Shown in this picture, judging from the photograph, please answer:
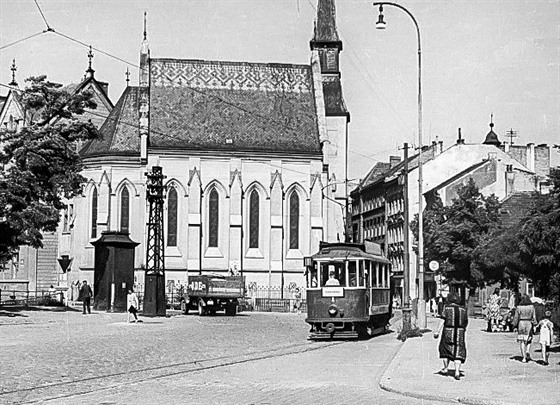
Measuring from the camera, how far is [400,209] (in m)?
92.6

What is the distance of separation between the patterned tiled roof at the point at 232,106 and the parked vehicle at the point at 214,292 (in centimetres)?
2576

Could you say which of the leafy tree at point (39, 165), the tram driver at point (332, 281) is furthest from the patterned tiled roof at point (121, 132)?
the tram driver at point (332, 281)

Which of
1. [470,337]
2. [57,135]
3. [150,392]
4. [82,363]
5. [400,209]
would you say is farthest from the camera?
[400,209]

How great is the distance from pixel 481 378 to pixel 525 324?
371 cm

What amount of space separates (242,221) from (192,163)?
600 cm

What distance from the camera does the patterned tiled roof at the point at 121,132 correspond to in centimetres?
7519

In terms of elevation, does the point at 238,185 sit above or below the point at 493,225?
above

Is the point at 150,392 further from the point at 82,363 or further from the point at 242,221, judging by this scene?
the point at 242,221

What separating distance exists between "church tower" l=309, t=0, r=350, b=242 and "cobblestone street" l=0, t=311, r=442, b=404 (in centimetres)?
4498

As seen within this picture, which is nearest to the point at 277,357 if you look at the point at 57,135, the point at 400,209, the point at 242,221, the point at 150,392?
the point at 150,392

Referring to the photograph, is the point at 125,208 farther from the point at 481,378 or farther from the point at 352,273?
the point at 481,378

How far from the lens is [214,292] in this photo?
50875 millimetres

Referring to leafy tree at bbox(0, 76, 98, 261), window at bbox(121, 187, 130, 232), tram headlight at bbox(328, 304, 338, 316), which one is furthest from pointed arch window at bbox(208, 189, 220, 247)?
tram headlight at bbox(328, 304, 338, 316)

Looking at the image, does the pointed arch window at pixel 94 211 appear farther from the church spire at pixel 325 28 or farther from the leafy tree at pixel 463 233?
the leafy tree at pixel 463 233
